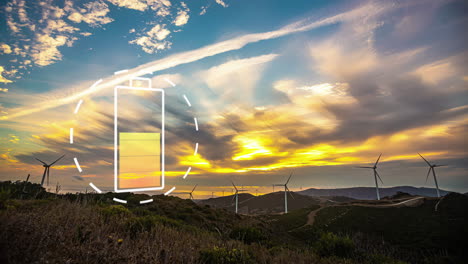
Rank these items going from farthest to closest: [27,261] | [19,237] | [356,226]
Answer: [356,226] < [19,237] < [27,261]

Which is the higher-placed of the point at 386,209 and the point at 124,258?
the point at 124,258

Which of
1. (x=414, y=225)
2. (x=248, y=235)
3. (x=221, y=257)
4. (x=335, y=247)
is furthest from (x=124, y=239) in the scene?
(x=414, y=225)

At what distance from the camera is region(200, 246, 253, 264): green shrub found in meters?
10.2

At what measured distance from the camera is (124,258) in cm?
796

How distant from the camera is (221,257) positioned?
1045cm

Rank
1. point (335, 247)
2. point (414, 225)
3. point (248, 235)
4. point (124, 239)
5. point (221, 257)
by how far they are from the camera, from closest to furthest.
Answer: point (124, 239)
point (221, 257)
point (335, 247)
point (248, 235)
point (414, 225)

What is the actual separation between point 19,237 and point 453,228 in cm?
13650

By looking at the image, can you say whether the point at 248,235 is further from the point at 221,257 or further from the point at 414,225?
the point at 414,225

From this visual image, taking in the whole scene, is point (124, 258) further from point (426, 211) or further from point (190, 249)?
point (426, 211)

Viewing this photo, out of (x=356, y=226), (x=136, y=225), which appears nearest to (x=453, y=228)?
(x=356, y=226)

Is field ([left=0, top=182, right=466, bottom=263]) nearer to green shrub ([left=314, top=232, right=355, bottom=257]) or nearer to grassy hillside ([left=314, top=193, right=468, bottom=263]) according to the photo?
green shrub ([left=314, top=232, right=355, bottom=257])

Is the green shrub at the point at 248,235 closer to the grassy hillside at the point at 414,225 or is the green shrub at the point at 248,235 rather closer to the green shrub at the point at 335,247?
the green shrub at the point at 335,247

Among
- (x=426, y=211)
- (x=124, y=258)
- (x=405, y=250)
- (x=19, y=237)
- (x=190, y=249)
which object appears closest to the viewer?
(x=19, y=237)

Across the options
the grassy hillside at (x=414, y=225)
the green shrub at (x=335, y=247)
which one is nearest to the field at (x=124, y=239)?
the green shrub at (x=335, y=247)
